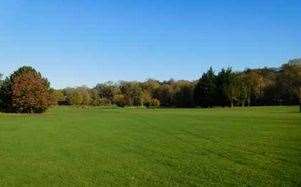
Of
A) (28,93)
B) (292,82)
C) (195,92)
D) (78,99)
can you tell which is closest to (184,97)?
(195,92)

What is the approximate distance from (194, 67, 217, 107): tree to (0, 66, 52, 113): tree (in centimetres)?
4359

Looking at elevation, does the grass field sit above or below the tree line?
below

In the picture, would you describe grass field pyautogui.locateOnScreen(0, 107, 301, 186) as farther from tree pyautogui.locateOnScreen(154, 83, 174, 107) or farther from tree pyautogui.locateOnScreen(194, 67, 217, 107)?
tree pyautogui.locateOnScreen(154, 83, 174, 107)

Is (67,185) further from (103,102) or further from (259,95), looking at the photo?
(103,102)

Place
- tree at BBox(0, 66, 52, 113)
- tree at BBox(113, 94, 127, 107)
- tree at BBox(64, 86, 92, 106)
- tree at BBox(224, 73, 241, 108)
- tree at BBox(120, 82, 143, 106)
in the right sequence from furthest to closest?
tree at BBox(113, 94, 127, 107), tree at BBox(120, 82, 143, 106), tree at BBox(64, 86, 92, 106), tree at BBox(224, 73, 241, 108), tree at BBox(0, 66, 52, 113)

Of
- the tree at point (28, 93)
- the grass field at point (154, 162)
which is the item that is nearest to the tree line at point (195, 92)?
the tree at point (28, 93)

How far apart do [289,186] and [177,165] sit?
5625mm

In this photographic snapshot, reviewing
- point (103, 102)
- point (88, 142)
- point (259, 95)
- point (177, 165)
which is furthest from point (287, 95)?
point (177, 165)

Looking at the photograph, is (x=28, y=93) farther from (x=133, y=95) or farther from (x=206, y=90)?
(x=133, y=95)

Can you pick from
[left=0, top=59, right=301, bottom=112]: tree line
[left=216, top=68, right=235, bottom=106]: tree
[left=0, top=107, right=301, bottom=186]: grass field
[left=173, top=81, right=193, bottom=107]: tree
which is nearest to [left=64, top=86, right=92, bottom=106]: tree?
[left=0, top=59, right=301, bottom=112]: tree line

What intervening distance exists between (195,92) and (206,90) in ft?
19.7

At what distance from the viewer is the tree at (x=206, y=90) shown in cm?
13488

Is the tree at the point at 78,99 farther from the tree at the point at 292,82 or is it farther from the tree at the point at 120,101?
the tree at the point at 292,82

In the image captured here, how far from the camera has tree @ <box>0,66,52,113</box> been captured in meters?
101
